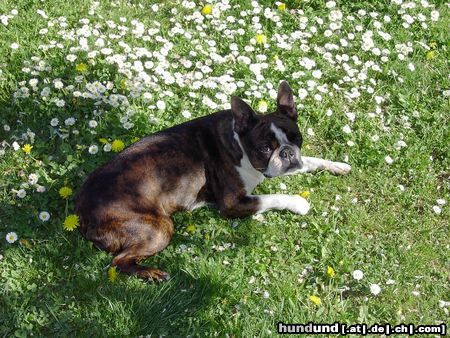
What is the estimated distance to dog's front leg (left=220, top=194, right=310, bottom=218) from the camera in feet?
15.9

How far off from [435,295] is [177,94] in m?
3.00

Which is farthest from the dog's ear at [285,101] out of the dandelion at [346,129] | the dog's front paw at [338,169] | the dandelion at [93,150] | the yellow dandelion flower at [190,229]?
the dandelion at [93,150]

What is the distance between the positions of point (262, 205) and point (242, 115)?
2.62ft

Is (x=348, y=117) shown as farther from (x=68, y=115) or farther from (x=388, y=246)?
(x=68, y=115)

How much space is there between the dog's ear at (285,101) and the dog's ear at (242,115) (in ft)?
0.91

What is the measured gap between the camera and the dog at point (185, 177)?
14.4 ft

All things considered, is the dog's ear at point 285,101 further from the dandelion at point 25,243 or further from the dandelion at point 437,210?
the dandelion at point 25,243

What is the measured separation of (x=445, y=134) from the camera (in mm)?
5668

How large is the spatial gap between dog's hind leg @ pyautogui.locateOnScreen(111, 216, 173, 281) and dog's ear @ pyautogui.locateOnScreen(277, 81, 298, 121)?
1353 mm

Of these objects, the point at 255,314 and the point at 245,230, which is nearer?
the point at 255,314

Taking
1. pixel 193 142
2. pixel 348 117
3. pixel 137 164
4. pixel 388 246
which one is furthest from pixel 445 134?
pixel 137 164

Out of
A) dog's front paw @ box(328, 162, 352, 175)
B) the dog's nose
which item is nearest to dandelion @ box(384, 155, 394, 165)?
dog's front paw @ box(328, 162, 352, 175)

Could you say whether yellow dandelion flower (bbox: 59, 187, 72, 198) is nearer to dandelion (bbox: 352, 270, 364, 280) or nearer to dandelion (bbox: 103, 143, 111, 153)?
dandelion (bbox: 103, 143, 111, 153)

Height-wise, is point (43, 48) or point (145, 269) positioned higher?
point (43, 48)
